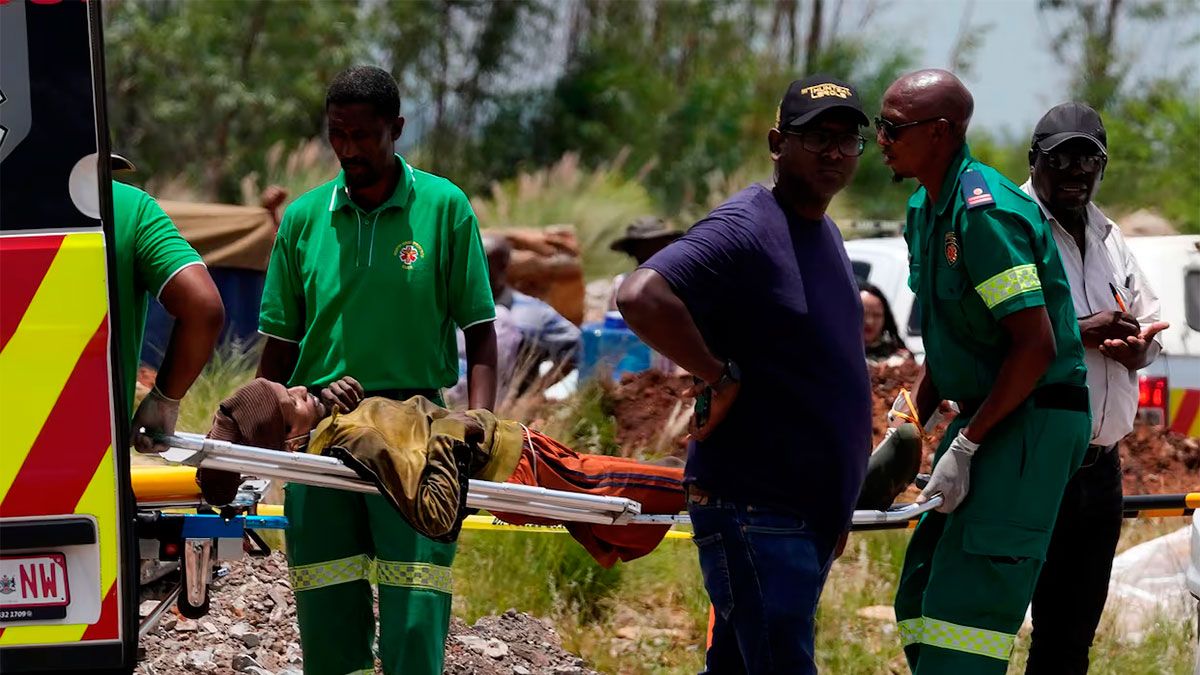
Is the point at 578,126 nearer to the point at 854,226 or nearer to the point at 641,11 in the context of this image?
the point at 641,11

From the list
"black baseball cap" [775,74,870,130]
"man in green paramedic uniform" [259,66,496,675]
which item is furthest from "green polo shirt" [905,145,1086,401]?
"man in green paramedic uniform" [259,66,496,675]

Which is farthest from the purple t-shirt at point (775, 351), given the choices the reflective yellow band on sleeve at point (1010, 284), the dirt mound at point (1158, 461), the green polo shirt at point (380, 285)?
the dirt mound at point (1158, 461)

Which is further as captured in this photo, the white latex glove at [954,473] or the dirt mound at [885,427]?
the dirt mound at [885,427]

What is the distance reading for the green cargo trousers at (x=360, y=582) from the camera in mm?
4789

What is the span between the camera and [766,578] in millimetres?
4414

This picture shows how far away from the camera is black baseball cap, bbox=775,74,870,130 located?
4395 millimetres

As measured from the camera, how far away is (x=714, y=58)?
28.0m

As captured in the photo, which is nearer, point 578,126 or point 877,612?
point 877,612

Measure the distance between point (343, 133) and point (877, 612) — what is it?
363 cm

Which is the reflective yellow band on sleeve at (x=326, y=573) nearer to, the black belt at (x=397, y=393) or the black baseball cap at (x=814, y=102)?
the black belt at (x=397, y=393)

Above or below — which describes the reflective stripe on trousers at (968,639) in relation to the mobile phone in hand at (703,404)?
below

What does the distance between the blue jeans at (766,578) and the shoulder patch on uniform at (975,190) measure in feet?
3.10

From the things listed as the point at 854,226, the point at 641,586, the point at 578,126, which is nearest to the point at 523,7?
the point at 578,126

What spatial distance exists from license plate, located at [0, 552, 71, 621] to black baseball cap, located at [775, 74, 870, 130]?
2.05 m
